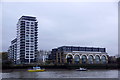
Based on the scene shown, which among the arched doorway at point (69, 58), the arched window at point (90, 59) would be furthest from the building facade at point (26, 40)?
the arched window at point (90, 59)

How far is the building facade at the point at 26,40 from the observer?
63816 mm

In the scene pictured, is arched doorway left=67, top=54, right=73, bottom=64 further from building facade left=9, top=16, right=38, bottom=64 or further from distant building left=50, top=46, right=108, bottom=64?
building facade left=9, top=16, right=38, bottom=64

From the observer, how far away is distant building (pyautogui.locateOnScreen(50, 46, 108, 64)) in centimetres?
6312

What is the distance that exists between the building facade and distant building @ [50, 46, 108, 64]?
785 centimetres

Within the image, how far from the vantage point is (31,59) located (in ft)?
211

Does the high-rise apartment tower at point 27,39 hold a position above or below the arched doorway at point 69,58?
above

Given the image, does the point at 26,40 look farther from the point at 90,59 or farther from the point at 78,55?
the point at 90,59

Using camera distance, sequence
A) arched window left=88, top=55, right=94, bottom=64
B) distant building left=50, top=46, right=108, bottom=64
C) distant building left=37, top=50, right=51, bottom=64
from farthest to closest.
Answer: arched window left=88, top=55, right=94, bottom=64 < distant building left=37, top=50, right=51, bottom=64 < distant building left=50, top=46, right=108, bottom=64

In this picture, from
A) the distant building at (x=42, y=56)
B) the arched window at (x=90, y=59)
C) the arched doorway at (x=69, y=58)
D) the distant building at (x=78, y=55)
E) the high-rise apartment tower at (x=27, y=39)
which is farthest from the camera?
the arched window at (x=90, y=59)

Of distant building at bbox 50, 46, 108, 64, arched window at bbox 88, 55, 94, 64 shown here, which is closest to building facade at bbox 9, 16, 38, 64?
distant building at bbox 50, 46, 108, 64

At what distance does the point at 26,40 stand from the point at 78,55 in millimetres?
18378

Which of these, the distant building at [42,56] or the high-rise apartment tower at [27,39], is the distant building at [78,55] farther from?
the high-rise apartment tower at [27,39]

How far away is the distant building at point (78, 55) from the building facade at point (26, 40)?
25.8 ft

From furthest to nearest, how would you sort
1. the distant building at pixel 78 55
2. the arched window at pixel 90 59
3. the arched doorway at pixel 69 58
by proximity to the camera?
the arched window at pixel 90 59
the arched doorway at pixel 69 58
the distant building at pixel 78 55
